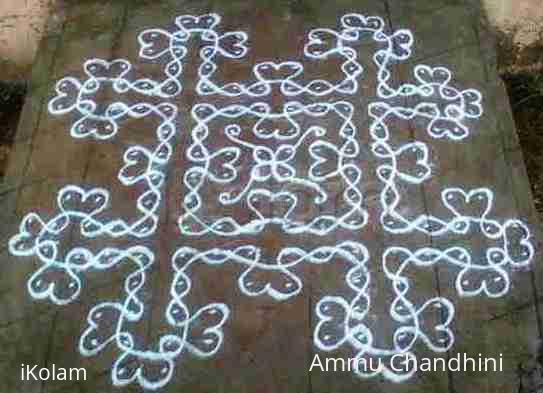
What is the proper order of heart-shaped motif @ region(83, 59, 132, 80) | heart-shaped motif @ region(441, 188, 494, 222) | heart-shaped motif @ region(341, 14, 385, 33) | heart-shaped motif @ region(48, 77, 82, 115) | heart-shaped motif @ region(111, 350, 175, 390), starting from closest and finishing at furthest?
heart-shaped motif @ region(111, 350, 175, 390), heart-shaped motif @ region(441, 188, 494, 222), heart-shaped motif @ region(48, 77, 82, 115), heart-shaped motif @ region(83, 59, 132, 80), heart-shaped motif @ region(341, 14, 385, 33)

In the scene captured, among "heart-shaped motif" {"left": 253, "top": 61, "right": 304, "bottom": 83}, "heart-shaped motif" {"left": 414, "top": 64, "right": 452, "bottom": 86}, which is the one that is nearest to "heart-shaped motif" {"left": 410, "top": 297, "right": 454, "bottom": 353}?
"heart-shaped motif" {"left": 414, "top": 64, "right": 452, "bottom": 86}

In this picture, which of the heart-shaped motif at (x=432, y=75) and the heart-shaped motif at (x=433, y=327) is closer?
the heart-shaped motif at (x=433, y=327)

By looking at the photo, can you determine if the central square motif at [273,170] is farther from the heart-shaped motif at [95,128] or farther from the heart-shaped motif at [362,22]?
the heart-shaped motif at [362,22]

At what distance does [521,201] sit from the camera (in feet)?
9.32

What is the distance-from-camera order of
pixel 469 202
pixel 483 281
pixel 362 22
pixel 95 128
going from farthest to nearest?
pixel 362 22 < pixel 95 128 < pixel 469 202 < pixel 483 281

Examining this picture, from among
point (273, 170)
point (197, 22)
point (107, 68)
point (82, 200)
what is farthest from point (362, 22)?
point (82, 200)

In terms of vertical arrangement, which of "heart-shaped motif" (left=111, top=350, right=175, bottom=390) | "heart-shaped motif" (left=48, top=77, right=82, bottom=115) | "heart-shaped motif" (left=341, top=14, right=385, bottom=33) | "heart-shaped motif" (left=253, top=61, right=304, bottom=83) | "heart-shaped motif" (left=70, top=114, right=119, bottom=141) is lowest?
"heart-shaped motif" (left=111, top=350, right=175, bottom=390)

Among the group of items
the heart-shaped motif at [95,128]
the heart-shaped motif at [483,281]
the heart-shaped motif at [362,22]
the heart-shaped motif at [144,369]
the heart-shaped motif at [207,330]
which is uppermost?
the heart-shaped motif at [362,22]

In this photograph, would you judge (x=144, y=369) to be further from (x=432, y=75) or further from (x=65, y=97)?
(x=432, y=75)

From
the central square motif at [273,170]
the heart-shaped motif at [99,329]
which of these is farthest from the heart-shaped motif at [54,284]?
the central square motif at [273,170]

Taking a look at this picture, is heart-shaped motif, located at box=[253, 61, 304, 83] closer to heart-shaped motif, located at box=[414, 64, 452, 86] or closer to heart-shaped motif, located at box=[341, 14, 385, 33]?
heart-shaped motif, located at box=[341, 14, 385, 33]

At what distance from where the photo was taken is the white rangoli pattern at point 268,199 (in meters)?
2.55

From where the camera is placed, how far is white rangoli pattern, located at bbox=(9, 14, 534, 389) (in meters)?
2.55

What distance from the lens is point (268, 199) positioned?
9.47 feet
